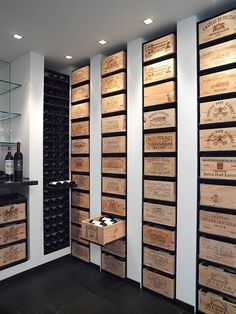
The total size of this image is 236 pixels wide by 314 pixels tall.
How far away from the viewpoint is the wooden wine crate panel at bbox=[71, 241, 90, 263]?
322 cm

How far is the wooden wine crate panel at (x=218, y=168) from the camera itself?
6.63ft

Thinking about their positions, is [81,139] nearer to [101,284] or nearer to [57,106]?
[57,106]

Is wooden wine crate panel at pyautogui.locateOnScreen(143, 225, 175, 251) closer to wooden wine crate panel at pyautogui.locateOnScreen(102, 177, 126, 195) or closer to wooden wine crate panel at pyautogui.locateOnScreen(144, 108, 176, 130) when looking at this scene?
wooden wine crate panel at pyautogui.locateOnScreen(102, 177, 126, 195)

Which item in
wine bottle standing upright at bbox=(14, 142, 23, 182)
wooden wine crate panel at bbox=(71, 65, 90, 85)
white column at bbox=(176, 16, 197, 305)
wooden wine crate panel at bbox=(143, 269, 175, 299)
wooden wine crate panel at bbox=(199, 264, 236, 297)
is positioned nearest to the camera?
wooden wine crate panel at bbox=(199, 264, 236, 297)

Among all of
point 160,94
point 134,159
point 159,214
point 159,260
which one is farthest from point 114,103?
point 159,260

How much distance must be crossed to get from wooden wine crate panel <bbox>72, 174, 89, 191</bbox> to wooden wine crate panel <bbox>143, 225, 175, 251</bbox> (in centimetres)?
107

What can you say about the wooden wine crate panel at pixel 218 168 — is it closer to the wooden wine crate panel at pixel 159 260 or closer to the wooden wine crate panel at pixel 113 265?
the wooden wine crate panel at pixel 159 260

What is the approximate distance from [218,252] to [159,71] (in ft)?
6.15

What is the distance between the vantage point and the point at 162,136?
2.46 meters

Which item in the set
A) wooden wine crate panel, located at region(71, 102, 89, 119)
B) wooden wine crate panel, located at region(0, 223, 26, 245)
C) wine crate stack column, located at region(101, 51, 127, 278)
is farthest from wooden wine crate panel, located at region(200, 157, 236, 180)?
wooden wine crate panel, located at region(0, 223, 26, 245)

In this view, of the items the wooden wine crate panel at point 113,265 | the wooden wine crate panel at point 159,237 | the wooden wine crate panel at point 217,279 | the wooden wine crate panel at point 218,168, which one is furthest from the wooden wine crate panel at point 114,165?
the wooden wine crate panel at point 217,279

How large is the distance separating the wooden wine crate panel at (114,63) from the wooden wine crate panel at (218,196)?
169cm

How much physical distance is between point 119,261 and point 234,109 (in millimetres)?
2117

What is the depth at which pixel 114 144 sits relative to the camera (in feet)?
9.49
